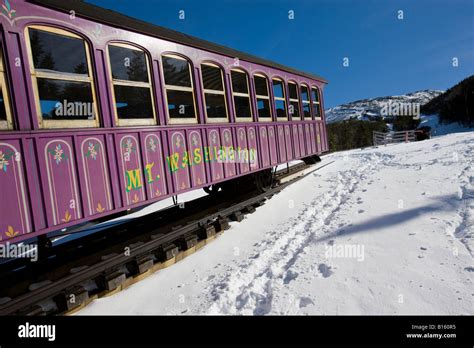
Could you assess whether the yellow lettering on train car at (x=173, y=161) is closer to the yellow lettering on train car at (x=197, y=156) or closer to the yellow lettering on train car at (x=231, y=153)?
the yellow lettering on train car at (x=197, y=156)

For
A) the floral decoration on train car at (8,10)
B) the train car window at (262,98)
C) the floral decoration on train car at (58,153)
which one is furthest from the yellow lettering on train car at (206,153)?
the floral decoration on train car at (8,10)

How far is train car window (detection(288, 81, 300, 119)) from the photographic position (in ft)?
27.1

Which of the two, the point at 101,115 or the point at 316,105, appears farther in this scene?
the point at 316,105

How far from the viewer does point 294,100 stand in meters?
8.45

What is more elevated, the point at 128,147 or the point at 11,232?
the point at 128,147

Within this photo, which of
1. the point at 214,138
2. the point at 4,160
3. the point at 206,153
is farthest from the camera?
the point at 214,138

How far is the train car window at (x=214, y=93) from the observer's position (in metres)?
5.36

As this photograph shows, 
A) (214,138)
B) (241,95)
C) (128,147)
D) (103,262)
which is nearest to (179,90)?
(214,138)

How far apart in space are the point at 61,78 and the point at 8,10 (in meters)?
0.75

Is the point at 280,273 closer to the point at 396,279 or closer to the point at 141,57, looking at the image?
the point at 396,279

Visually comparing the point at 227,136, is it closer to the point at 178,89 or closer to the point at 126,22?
the point at 178,89

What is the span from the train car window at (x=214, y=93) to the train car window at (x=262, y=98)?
128 cm

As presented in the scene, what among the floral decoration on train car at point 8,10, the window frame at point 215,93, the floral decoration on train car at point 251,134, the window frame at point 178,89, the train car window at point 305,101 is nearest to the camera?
the floral decoration on train car at point 8,10

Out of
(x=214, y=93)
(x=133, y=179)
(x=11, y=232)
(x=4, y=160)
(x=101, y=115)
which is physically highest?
(x=214, y=93)
